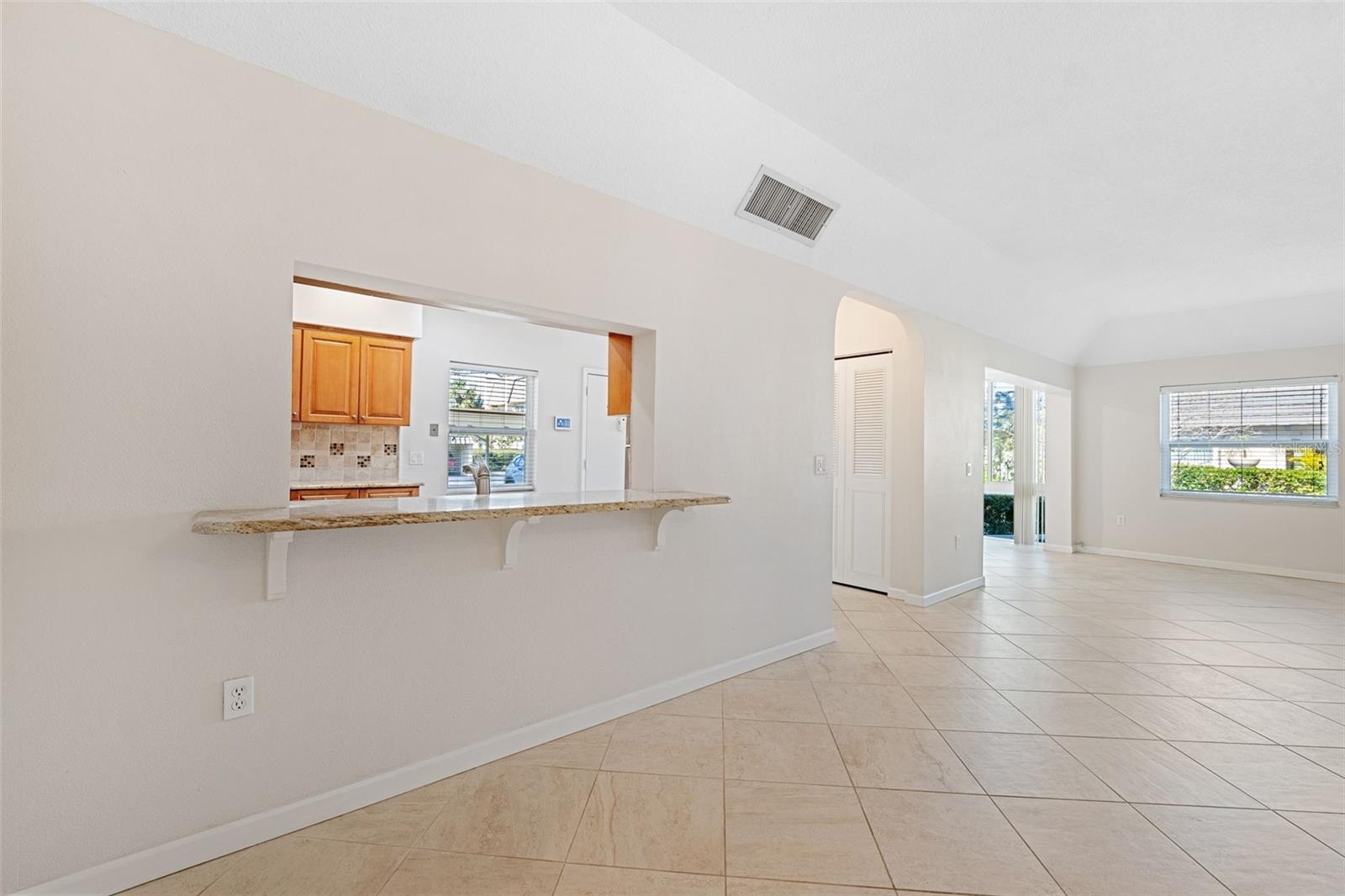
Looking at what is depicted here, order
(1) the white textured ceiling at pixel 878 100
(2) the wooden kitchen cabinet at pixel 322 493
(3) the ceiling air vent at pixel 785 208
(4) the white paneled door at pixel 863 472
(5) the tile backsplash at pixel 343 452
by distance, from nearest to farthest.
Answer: (1) the white textured ceiling at pixel 878 100
(3) the ceiling air vent at pixel 785 208
(2) the wooden kitchen cabinet at pixel 322 493
(5) the tile backsplash at pixel 343 452
(4) the white paneled door at pixel 863 472

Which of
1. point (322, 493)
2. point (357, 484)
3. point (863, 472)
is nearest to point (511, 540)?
point (322, 493)

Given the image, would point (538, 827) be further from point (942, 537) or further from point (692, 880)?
point (942, 537)

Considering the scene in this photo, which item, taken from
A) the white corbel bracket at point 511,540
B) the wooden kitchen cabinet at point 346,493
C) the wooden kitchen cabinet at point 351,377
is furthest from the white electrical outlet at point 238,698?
the wooden kitchen cabinet at point 351,377

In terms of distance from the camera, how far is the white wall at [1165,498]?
615cm

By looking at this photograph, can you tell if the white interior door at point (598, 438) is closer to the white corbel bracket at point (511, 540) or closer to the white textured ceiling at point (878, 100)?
the white textured ceiling at point (878, 100)

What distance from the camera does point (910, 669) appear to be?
3.47m

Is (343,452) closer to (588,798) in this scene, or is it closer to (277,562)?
(277,562)

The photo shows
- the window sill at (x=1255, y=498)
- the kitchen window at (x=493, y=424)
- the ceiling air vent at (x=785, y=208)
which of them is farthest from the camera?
the window sill at (x=1255, y=498)

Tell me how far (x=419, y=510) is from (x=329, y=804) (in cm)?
100

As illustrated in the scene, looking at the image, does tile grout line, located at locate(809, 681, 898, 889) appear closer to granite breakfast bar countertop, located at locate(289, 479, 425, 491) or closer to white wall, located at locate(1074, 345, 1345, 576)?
granite breakfast bar countertop, located at locate(289, 479, 425, 491)

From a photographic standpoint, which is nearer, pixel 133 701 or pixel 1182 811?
pixel 133 701

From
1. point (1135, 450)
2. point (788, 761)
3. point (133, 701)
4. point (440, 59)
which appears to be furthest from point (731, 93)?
point (1135, 450)

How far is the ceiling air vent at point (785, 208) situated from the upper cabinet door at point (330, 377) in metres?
3.42

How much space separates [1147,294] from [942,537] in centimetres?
346
